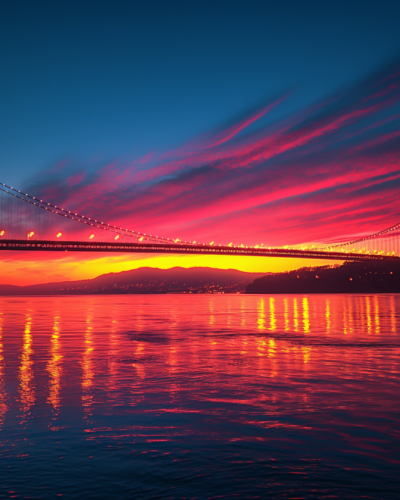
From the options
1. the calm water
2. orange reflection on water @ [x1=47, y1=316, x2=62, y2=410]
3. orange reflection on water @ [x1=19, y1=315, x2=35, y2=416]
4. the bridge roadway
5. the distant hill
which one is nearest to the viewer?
the calm water

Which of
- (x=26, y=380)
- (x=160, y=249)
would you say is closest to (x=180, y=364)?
(x=26, y=380)

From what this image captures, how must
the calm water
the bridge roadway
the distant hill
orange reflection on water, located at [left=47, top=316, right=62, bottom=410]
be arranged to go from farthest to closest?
1. the distant hill
2. the bridge roadway
3. orange reflection on water, located at [left=47, top=316, right=62, bottom=410]
4. the calm water

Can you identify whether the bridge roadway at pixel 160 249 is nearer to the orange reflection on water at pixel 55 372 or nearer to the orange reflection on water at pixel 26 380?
the orange reflection on water at pixel 55 372

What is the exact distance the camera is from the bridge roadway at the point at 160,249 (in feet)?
273

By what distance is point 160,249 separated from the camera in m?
96.8

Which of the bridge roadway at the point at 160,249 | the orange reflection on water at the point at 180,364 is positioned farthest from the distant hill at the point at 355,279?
the orange reflection on water at the point at 180,364

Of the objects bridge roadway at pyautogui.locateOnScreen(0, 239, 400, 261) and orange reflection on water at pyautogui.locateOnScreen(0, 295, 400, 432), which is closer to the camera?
orange reflection on water at pyautogui.locateOnScreen(0, 295, 400, 432)

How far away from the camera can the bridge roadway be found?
273 ft

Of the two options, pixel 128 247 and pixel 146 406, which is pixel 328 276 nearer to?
pixel 128 247

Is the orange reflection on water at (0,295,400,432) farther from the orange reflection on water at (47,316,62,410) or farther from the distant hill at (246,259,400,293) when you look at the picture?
the distant hill at (246,259,400,293)

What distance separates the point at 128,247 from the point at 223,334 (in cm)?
6997

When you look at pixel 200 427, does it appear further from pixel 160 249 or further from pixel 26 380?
pixel 160 249

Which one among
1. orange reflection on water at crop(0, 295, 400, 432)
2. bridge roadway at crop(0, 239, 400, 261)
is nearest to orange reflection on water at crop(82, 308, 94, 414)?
orange reflection on water at crop(0, 295, 400, 432)

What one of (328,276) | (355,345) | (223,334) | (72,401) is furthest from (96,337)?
(328,276)
